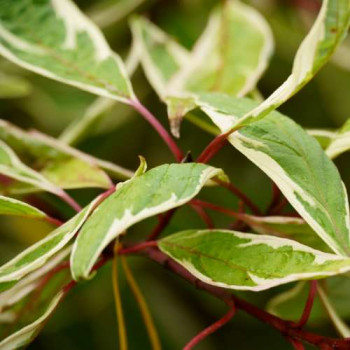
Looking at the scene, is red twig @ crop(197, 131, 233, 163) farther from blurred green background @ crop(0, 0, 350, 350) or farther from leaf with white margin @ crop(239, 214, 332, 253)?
blurred green background @ crop(0, 0, 350, 350)

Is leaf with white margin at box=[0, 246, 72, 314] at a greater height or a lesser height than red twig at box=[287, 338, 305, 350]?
greater

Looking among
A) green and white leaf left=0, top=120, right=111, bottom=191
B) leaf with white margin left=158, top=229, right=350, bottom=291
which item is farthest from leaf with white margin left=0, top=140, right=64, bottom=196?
leaf with white margin left=158, top=229, right=350, bottom=291

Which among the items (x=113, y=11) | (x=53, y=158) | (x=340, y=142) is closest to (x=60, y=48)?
(x=53, y=158)

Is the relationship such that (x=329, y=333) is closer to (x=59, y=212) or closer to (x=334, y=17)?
(x=59, y=212)

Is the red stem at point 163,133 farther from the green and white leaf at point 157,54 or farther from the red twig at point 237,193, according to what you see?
the green and white leaf at point 157,54

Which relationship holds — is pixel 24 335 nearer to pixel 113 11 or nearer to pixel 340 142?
pixel 340 142

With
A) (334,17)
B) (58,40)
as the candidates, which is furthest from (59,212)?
(334,17)
